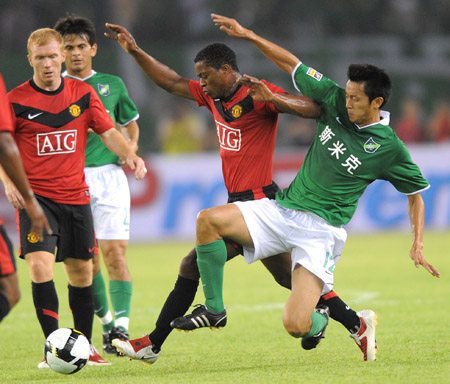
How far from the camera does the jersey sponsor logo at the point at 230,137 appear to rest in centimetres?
589

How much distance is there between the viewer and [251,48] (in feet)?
55.2

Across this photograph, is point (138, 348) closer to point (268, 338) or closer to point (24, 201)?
point (268, 338)

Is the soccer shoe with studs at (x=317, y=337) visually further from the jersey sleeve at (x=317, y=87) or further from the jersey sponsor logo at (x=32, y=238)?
the jersey sponsor logo at (x=32, y=238)

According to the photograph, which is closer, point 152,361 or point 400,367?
point 400,367

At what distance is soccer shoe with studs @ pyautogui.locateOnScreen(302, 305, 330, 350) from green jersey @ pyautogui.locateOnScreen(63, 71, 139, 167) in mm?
2287

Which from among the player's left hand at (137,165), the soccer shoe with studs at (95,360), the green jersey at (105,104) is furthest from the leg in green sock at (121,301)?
the player's left hand at (137,165)

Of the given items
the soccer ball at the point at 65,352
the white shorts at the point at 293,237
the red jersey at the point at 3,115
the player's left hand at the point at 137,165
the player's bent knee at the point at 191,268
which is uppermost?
the red jersey at the point at 3,115

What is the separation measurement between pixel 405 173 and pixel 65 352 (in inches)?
97.0

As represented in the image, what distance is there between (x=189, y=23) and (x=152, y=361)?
13413 millimetres

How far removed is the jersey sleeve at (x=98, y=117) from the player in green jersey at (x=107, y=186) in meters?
0.88

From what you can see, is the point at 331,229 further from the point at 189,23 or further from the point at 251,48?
the point at 189,23

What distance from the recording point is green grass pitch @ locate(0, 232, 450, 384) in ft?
17.3

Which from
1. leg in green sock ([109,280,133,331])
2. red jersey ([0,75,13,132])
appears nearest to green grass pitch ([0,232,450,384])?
leg in green sock ([109,280,133,331])

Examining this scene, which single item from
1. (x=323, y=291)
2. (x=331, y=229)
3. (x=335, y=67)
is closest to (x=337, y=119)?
(x=331, y=229)
